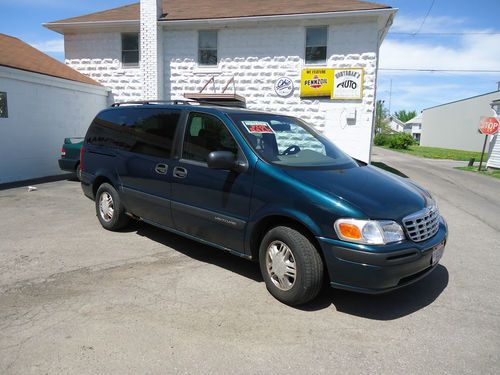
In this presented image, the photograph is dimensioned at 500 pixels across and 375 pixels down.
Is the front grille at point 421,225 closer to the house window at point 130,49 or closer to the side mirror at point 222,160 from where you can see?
the side mirror at point 222,160

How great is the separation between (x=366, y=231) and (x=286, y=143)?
1.44 metres

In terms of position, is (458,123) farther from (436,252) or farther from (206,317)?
(206,317)

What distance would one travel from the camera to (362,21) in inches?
496

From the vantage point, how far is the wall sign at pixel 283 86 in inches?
528

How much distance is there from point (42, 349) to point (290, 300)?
2045 mm

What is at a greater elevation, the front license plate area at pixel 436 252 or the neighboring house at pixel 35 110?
the neighboring house at pixel 35 110

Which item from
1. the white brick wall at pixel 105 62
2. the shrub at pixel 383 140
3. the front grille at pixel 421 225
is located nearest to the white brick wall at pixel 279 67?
the white brick wall at pixel 105 62

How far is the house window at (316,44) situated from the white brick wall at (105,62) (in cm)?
638

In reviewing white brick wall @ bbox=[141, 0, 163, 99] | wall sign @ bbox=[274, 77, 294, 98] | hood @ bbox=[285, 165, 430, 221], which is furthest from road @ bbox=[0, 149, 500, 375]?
white brick wall @ bbox=[141, 0, 163, 99]

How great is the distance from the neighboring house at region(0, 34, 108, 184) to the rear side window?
19.2ft

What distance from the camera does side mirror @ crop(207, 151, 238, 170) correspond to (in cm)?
381

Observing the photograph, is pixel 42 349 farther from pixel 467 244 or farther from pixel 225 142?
pixel 467 244

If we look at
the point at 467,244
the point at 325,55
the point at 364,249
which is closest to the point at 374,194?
the point at 364,249

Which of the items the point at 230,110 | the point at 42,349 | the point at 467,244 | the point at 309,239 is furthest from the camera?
the point at 467,244
